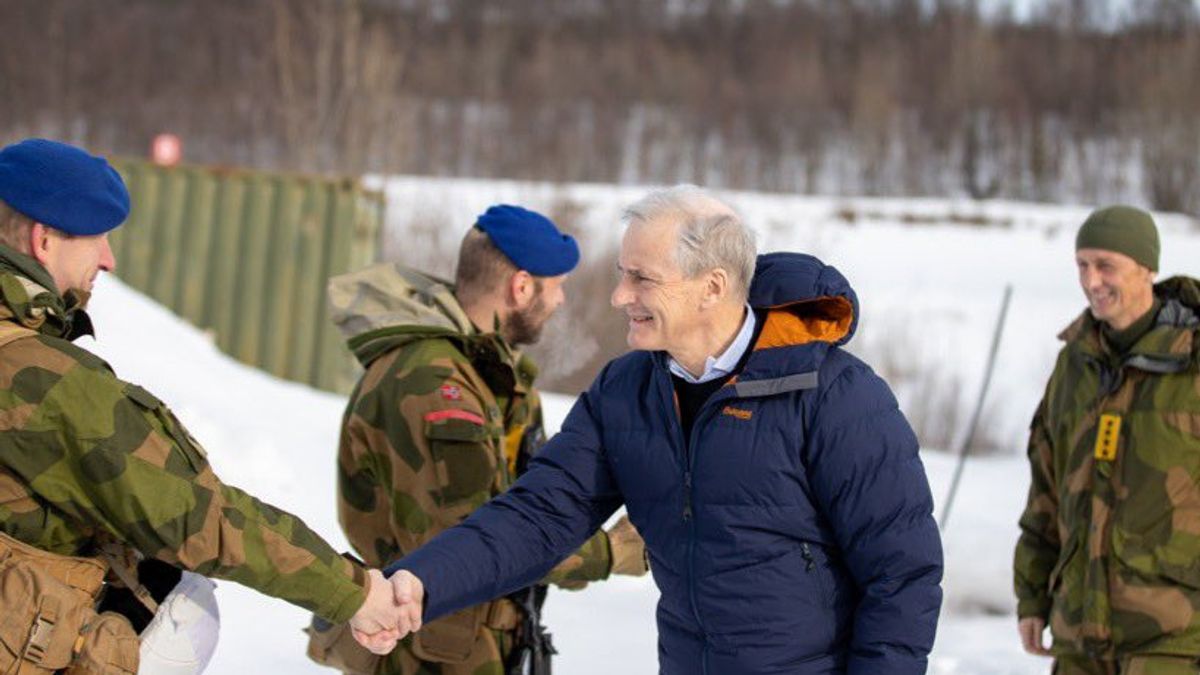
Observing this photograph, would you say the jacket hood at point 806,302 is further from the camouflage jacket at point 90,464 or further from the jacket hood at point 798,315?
the camouflage jacket at point 90,464

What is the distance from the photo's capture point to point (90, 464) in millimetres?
2926

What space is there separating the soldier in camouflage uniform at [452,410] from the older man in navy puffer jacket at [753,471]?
1.74ft

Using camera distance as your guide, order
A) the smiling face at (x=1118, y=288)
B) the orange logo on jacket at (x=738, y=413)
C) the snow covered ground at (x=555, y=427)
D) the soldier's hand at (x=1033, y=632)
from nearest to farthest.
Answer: the orange logo on jacket at (x=738, y=413) < the smiling face at (x=1118, y=288) < the soldier's hand at (x=1033, y=632) < the snow covered ground at (x=555, y=427)

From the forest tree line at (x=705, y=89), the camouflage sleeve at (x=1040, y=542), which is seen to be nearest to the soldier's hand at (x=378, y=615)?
the camouflage sleeve at (x=1040, y=542)

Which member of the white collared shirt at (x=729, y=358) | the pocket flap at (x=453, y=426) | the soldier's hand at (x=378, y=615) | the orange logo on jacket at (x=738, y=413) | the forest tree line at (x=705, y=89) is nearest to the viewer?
the orange logo on jacket at (x=738, y=413)

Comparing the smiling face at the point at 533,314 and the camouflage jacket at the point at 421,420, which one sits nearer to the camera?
the camouflage jacket at the point at 421,420

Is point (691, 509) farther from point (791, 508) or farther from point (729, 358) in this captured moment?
point (729, 358)

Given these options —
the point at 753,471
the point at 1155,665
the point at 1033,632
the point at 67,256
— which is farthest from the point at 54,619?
the point at 1033,632

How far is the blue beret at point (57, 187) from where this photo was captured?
311 centimetres

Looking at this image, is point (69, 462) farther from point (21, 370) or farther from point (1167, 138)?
point (1167, 138)

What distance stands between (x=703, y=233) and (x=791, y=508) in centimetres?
58

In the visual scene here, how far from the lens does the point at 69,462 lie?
2.93 m

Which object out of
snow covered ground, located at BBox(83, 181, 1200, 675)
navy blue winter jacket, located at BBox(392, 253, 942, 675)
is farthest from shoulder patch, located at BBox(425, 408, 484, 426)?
snow covered ground, located at BBox(83, 181, 1200, 675)

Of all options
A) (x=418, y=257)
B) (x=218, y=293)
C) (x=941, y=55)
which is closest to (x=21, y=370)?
(x=218, y=293)
